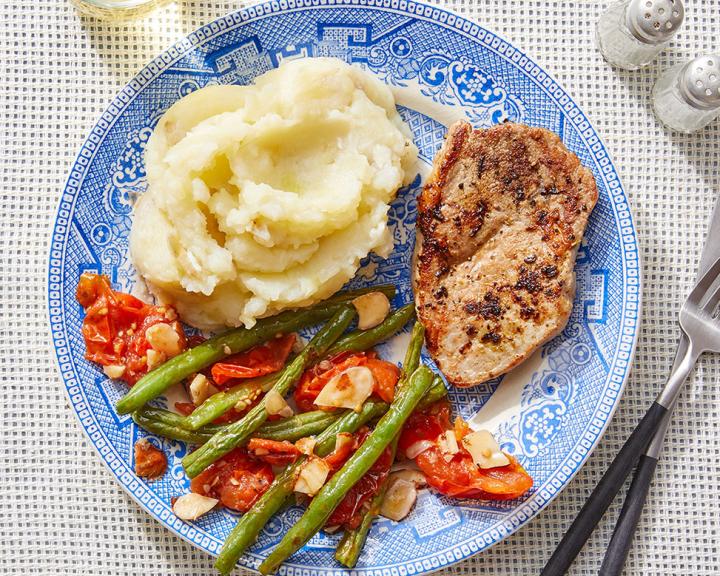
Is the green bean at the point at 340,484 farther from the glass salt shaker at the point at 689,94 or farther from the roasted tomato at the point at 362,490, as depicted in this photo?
the glass salt shaker at the point at 689,94

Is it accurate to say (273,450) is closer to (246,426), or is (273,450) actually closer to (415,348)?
(246,426)

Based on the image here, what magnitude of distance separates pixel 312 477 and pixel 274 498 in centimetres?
30

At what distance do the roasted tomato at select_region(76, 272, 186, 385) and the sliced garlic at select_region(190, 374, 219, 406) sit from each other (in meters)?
0.24

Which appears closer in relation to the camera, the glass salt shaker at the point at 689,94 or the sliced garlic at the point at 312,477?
the sliced garlic at the point at 312,477

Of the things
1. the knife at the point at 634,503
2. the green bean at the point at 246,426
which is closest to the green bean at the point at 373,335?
the green bean at the point at 246,426

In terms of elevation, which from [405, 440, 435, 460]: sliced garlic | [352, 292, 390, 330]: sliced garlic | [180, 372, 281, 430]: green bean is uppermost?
[352, 292, 390, 330]: sliced garlic

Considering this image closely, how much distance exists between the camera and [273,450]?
4.73 metres

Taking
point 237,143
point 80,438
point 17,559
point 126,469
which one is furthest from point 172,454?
point 237,143

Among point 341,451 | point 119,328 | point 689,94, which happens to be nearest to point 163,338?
point 119,328

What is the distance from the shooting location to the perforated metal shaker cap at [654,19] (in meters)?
4.79

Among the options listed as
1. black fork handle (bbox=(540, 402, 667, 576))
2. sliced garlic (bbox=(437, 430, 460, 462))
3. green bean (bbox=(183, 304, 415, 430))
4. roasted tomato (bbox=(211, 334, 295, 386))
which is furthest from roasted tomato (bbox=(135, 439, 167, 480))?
black fork handle (bbox=(540, 402, 667, 576))

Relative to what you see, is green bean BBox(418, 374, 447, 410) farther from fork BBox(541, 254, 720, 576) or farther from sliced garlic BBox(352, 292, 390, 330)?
fork BBox(541, 254, 720, 576)

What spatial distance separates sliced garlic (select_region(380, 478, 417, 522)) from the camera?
190 inches

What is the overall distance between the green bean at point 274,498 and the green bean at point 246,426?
0.37 meters
